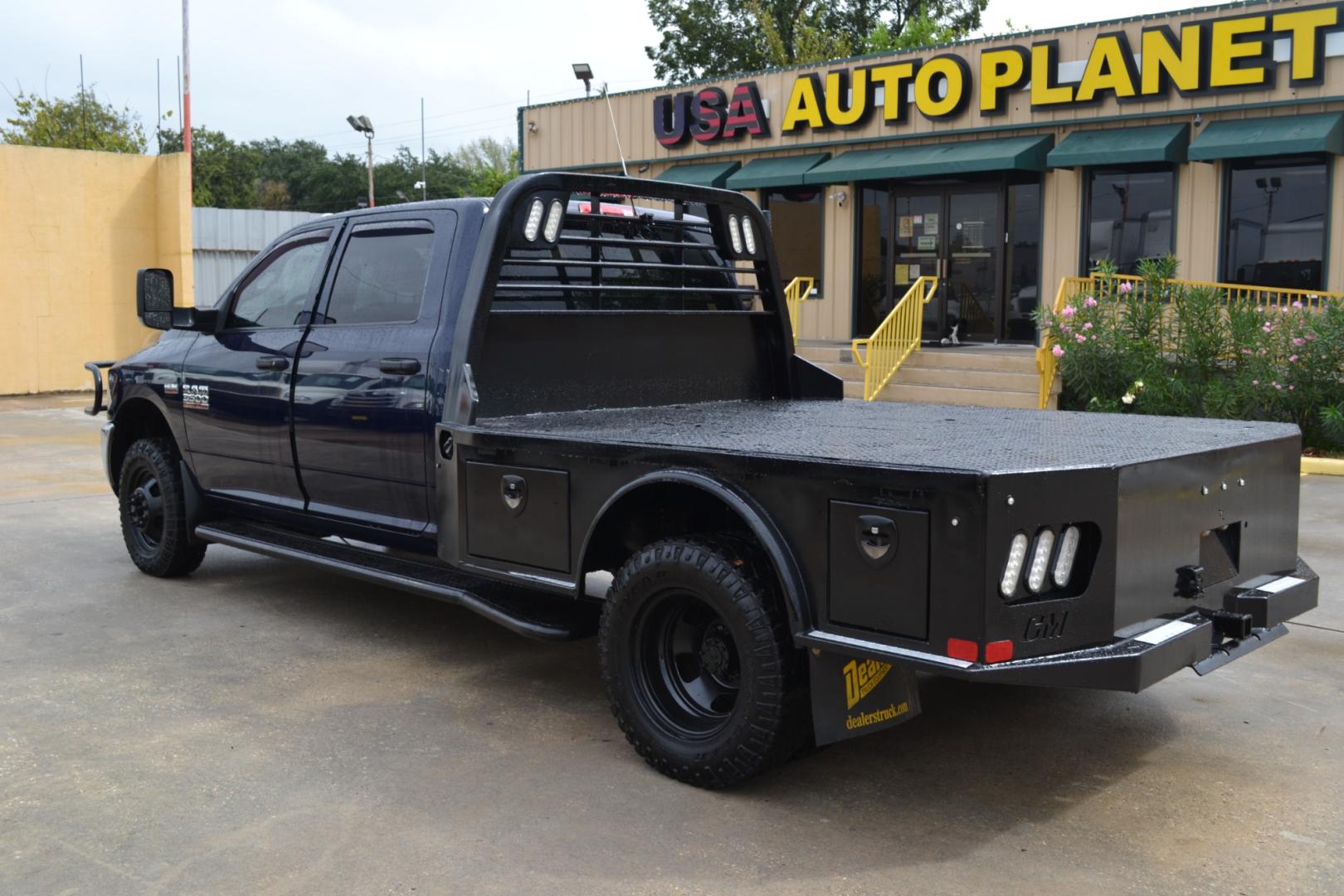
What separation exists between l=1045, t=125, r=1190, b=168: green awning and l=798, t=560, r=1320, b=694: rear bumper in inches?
528

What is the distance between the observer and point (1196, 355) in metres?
13.3

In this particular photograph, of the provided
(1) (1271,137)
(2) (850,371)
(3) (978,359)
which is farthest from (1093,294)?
(2) (850,371)

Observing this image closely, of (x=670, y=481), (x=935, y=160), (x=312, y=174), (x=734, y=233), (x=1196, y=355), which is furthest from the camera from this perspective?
(x=312, y=174)

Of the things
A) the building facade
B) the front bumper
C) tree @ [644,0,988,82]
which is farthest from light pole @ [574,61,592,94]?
tree @ [644,0,988,82]

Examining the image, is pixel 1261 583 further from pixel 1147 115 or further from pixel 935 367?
pixel 1147 115

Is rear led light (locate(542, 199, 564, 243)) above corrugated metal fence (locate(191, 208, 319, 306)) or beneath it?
beneath

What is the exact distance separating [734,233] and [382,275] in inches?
68.7

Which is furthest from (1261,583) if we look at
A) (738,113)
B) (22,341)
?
(22,341)

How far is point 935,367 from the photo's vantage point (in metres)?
16.5

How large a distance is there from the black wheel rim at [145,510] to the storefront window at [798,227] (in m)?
14.7

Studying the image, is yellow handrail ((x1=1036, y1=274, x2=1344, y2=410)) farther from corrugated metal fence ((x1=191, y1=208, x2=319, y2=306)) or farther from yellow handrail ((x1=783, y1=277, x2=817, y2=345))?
corrugated metal fence ((x1=191, y1=208, x2=319, y2=306))

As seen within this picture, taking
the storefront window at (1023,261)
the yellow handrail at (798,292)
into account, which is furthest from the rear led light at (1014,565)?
the yellow handrail at (798,292)

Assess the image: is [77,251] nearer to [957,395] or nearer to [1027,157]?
[957,395]

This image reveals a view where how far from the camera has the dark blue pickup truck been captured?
3576 mm
